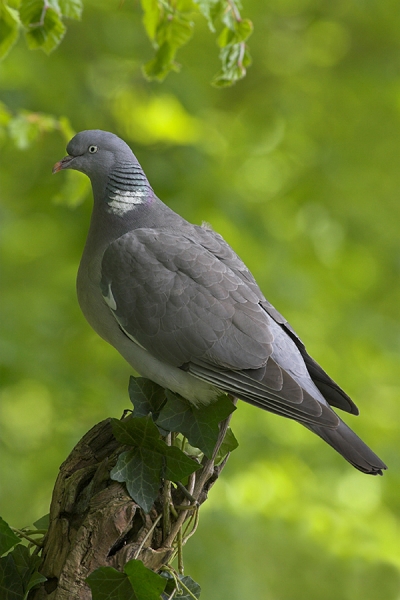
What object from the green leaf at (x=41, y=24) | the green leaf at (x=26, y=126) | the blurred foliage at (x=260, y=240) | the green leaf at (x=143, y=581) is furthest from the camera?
the blurred foliage at (x=260, y=240)

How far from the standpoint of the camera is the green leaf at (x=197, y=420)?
5.76 ft

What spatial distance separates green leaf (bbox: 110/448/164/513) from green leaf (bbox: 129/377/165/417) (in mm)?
155

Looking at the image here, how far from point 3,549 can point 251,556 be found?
2.07 m

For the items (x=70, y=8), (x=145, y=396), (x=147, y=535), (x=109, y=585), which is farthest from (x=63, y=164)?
(x=109, y=585)

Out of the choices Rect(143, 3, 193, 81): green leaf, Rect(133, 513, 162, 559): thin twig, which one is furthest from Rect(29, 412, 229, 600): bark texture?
Rect(143, 3, 193, 81): green leaf

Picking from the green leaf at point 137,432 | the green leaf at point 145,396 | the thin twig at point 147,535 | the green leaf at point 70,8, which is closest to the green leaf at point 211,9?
the green leaf at point 70,8

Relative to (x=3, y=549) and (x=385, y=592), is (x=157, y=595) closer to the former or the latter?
(x=3, y=549)

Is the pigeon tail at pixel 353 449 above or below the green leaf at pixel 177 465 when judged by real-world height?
above

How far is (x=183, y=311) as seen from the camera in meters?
2.14

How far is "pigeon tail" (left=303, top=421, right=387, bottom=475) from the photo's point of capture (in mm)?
1886

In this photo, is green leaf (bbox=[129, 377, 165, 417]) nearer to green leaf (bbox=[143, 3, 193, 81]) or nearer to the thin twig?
the thin twig

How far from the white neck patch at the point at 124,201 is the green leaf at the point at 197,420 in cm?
74

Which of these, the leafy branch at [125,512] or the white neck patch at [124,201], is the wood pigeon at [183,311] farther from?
the leafy branch at [125,512]

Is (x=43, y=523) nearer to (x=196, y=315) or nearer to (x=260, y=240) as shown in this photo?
(x=196, y=315)
